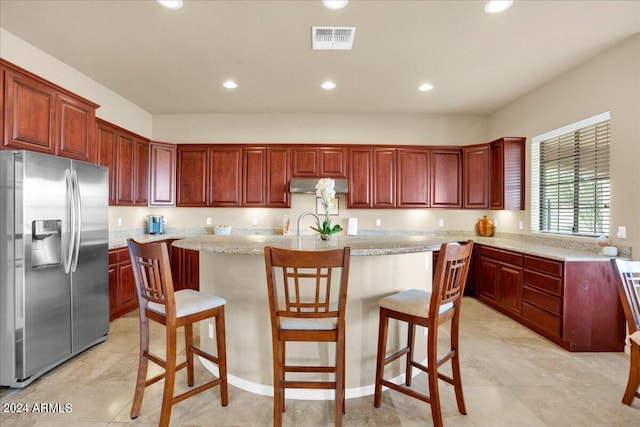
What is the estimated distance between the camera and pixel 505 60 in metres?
3.56

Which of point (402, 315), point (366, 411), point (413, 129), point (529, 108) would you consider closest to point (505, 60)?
point (529, 108)

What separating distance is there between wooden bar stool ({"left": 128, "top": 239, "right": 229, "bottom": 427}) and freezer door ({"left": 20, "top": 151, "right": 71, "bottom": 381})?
3.74 ft

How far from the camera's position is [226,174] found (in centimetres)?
536

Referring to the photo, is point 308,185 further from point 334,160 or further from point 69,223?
point 69,223

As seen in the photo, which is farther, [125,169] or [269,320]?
[125,169]

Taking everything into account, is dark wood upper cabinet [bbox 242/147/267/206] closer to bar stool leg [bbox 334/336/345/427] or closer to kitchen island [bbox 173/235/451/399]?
kitchen island [bbox 173/235/451/399]

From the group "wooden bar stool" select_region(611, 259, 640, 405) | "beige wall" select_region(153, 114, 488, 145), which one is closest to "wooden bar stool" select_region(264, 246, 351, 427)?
"wooden bar stool" select_region(611, 259, 640, 405)

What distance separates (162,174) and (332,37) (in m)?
3.60

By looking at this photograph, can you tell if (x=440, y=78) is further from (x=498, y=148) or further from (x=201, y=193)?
(x=201, y=193)

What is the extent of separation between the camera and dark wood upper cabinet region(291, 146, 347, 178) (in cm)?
530

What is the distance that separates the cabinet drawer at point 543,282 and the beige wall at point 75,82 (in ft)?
18.5

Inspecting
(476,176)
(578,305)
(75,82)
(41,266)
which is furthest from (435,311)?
(75,82)

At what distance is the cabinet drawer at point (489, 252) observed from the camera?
436cm

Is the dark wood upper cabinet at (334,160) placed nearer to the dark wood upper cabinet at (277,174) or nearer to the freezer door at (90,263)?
the dark wood upper cabinet at (277,174)
